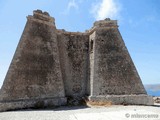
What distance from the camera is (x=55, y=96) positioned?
560 inches

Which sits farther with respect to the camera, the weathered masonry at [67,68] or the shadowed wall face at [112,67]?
the shadowed wall face at [112,67]

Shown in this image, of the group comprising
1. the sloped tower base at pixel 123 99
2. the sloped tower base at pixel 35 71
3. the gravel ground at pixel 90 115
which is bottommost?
the gravel ground at pixel 90 115

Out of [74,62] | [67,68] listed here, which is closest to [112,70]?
[74,62]

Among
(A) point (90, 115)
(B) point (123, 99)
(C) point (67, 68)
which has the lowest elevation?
(A) point (90, 115)

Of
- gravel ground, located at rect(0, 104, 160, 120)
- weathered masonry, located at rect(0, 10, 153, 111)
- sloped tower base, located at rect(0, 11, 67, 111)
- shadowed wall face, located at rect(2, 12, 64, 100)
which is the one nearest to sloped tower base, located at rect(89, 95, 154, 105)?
weathered masonry, located at rect(0, 10, 153, 111)

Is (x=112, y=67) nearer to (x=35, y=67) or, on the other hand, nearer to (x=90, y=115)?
(x=35, y=67)

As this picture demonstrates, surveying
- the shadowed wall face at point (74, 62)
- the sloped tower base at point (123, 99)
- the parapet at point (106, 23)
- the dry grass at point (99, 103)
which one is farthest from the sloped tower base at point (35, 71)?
the parapet at point (106, 23)

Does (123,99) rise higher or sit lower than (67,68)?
lower

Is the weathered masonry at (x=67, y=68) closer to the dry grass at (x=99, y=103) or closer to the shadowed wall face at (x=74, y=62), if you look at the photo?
the shadowed wall face at (x=74, y=62)

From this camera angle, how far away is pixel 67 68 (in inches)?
670

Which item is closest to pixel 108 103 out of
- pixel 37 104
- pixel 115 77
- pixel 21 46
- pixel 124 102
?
pixel 124 102

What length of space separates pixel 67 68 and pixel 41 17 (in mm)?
4810

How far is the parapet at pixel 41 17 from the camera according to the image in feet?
50.4

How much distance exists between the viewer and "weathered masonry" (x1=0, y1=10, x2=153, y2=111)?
515 inches
